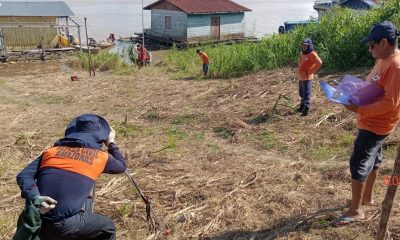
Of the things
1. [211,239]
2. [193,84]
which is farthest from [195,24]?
[211,239]

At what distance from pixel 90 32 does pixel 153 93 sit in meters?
33.2

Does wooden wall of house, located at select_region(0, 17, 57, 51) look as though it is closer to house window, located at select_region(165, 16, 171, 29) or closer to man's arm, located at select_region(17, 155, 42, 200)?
house window, located at select_region(165, 16, 171, 29)

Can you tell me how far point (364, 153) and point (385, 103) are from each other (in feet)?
1.58

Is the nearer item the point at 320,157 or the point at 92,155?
the point at 92,155

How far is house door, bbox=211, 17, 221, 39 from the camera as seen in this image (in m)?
33.8

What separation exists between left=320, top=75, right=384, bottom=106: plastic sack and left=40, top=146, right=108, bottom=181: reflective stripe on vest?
2.07 metres

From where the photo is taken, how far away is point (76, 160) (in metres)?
3.03

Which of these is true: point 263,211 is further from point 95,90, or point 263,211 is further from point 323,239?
point 95,90

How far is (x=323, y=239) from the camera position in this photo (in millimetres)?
3822

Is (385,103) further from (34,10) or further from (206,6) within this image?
(206,6)

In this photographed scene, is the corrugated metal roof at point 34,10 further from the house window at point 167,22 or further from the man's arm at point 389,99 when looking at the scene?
the man's arm at point 389,99

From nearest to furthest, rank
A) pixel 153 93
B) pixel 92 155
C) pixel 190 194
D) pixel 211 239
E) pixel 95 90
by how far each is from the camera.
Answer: pixel 92 155 → pixel 211 239 → pixel 190 194 → pixel 153 93 → pixel 95 90

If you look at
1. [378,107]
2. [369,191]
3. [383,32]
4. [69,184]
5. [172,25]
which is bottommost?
[369,191]

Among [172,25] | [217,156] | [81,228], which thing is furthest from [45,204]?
[172,25]
